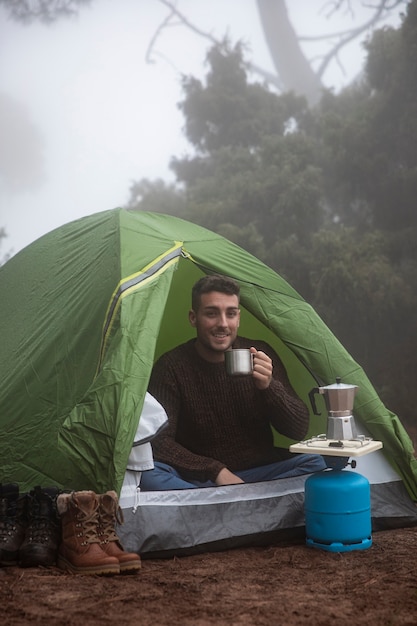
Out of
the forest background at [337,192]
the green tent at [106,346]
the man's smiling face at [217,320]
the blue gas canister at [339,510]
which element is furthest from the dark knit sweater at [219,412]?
the forest background at [337,192]

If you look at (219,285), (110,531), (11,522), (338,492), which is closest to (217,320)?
(219,285)

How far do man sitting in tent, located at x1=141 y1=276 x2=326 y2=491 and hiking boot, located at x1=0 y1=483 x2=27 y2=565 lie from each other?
76 centimetres

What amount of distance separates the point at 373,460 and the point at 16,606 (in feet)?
6.17

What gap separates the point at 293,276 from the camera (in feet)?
29.2

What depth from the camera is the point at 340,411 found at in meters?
3.24

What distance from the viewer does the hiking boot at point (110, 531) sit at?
→ 2836 millimetres

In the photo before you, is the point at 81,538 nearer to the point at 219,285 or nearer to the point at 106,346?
the point at 106,346

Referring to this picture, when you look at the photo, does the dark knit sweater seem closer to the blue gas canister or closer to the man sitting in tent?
the man sitting in tent

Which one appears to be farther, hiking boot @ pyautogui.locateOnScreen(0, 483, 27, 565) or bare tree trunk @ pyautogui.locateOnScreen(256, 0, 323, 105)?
bare tree trunk @ pyautogui.locateOnScreen(256, 0, 323, 105)

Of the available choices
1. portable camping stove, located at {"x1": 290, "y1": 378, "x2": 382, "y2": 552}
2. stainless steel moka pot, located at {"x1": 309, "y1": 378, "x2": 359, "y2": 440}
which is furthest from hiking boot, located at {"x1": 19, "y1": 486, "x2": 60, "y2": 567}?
stainless steel moka pot, located at {"x1": 309, "y1": 378, "x2": 359, "y2": 440}

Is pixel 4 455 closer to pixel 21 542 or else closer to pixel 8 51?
pixel 21 542

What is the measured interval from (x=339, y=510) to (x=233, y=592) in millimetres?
692

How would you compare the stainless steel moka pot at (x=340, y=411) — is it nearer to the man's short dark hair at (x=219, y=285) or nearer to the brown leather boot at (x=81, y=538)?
the man's short dark hair at (x=219, y=285)

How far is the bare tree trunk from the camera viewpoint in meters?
13.0
